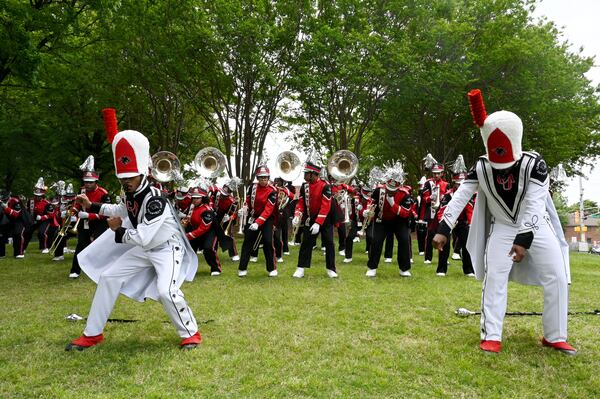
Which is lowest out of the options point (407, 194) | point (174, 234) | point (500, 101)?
point (174, 234)

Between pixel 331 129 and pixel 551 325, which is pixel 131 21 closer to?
pixel 331 129

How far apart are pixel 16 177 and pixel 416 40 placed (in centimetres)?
2275

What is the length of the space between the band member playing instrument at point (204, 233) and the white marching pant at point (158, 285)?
4.97 m

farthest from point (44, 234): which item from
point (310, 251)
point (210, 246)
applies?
point (310, 251)

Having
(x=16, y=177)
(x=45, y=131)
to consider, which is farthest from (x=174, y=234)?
(x=16, y=177)

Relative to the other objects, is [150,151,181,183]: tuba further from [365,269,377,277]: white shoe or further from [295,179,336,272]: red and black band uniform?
[365,269,377,277]: white shoe

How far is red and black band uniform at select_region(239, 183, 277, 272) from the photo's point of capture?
1003cm

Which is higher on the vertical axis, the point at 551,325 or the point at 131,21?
the point at 131,21

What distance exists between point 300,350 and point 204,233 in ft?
20.2

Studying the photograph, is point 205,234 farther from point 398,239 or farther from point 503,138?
point 503,138

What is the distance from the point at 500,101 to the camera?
2089 cm

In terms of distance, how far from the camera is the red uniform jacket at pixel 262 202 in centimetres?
1000

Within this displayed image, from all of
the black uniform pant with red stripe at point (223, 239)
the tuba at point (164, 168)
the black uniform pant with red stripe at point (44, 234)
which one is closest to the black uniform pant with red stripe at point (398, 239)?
the black uniform pant with red stripe at point (223, 239)

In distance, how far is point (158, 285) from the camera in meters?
5.06
